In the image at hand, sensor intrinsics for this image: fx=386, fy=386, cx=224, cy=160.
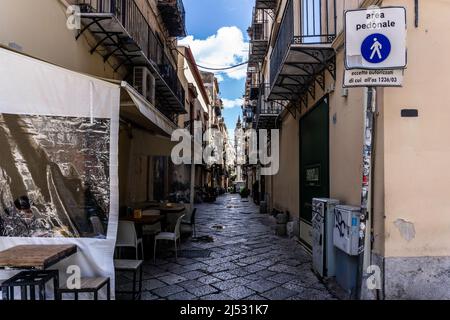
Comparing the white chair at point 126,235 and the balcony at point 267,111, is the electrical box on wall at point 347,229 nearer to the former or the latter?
the white chair at point 126,235

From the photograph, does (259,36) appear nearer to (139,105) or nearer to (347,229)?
(139,105)

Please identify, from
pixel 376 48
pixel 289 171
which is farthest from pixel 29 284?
pixel 289 171

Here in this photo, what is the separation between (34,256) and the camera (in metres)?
3.56

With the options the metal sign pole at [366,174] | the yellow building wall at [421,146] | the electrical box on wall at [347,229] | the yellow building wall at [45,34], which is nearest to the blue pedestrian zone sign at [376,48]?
the metal sign pole at [366,174]

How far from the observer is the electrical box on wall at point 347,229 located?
4.84m

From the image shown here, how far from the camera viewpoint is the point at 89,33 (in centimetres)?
760

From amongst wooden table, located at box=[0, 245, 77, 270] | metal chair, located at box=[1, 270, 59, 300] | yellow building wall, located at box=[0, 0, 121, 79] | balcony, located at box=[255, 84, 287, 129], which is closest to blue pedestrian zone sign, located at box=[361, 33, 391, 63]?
wooden table, located at box=[0, 245, 77, 270]

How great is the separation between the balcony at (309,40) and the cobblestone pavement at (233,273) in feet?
11.6

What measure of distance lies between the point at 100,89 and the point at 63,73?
0.42 metres

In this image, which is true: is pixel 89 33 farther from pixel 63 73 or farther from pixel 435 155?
pixel 435 155

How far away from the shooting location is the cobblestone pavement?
5348mm

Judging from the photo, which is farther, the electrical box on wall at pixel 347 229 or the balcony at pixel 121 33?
the balcony at pixel 121 33

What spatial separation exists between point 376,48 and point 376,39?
107 millimetres

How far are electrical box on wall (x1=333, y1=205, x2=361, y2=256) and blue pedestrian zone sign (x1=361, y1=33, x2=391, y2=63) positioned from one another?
1971 millimetres
